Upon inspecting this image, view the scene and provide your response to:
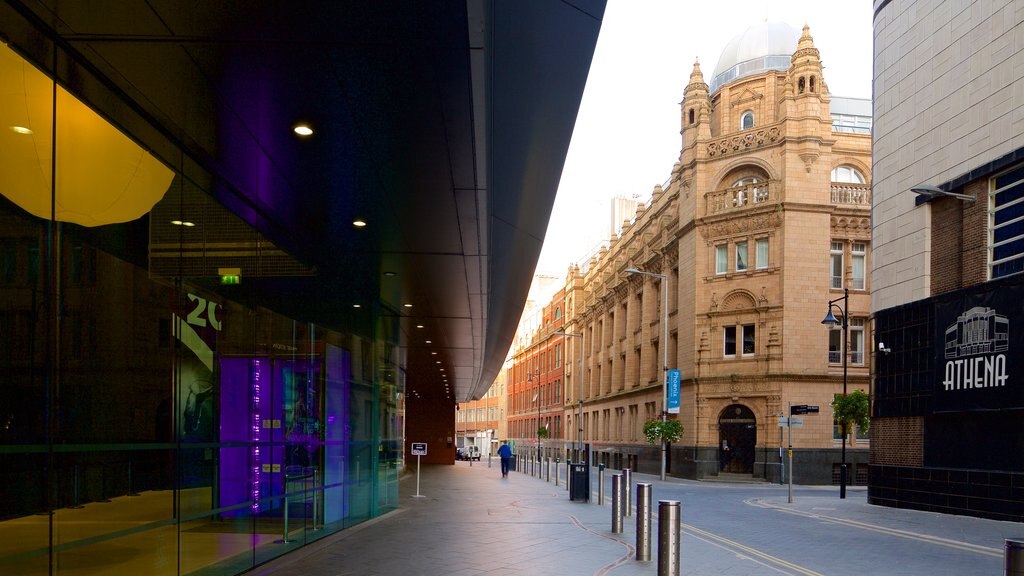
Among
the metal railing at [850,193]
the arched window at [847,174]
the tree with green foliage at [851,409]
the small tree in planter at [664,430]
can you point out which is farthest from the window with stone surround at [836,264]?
the tree with green foliage at [851,409]

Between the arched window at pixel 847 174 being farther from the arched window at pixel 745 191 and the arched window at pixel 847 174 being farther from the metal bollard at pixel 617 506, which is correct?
the metal bollard at pixel 617 506

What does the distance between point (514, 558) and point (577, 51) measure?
7761 mm

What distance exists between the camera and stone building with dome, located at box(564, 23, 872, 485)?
42531 millimetres

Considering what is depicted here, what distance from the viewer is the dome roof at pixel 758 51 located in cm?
4884

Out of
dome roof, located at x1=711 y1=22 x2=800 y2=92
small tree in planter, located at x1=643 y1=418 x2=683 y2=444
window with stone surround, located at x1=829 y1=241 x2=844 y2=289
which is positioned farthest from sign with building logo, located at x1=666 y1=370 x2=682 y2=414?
dome roof, located at x1=711 y1=22 x2=800 y2=92

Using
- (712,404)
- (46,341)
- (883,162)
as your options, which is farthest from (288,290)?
(712,404)

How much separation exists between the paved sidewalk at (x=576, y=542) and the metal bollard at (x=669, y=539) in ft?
5.52

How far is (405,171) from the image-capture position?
33.0 feet


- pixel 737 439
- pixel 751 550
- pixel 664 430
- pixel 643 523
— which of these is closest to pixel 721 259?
pixel 737 439

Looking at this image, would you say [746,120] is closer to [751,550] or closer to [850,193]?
[850,193]

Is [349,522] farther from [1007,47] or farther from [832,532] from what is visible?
[1007,47]

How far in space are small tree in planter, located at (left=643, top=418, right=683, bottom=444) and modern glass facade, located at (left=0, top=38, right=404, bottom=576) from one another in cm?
3214

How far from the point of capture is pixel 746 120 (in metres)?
47.7

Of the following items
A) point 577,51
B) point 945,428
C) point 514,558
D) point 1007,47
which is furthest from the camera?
point 945,428
